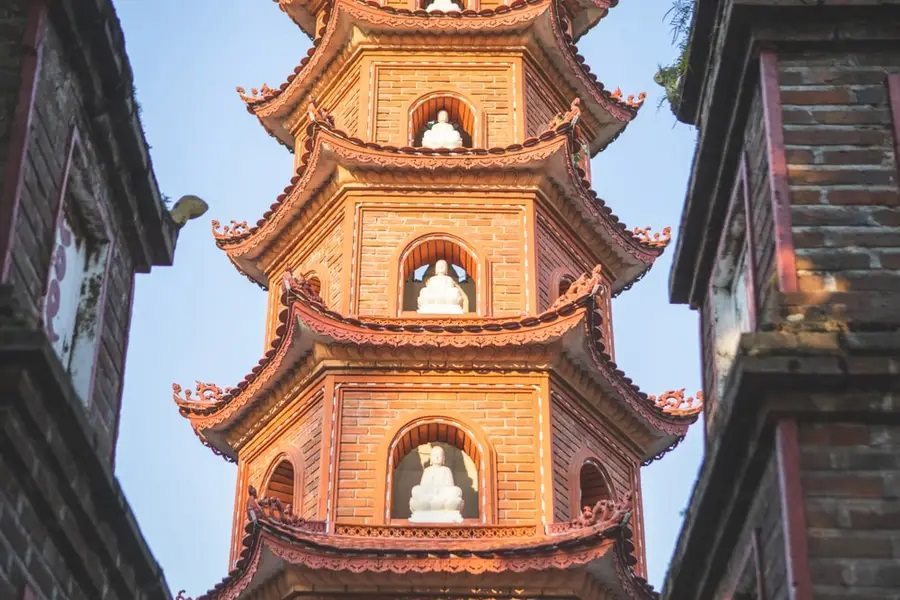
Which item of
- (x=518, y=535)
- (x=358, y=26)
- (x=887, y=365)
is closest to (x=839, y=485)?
(x=887, y=365)

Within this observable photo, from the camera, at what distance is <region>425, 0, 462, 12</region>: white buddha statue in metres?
31.0

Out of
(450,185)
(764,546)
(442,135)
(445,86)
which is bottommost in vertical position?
(764,546)

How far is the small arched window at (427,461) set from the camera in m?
25.7

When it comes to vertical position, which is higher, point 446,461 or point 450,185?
point 450,185

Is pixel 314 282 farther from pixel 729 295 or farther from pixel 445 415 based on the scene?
pixel 729 295

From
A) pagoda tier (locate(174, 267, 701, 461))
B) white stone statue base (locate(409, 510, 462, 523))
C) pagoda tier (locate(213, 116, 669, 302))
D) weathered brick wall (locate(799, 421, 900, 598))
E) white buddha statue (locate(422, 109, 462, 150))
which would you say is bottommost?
weathered brick wall (locate(799, 421, 900, 598))

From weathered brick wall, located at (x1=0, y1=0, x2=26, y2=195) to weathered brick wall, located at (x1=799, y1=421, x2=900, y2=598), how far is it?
17.1 ft

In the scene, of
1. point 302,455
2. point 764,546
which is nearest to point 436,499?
point 302,455

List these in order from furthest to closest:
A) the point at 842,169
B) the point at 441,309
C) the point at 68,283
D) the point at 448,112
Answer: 1. the point at 448,112
2. the point at 441,309
3. the point at 68,283
4. the point at 842,169

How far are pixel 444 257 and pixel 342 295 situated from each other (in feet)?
6.02

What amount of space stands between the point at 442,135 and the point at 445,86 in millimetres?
931

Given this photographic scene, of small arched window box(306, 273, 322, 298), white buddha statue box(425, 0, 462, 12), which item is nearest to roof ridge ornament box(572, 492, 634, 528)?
small arched window box(306, 273, 322, 298)

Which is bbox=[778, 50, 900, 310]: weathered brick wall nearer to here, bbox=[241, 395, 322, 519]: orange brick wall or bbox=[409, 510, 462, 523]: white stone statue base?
bbox=[409, 510, 462, 523]: white stone statue base

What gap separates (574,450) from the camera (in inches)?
1033
